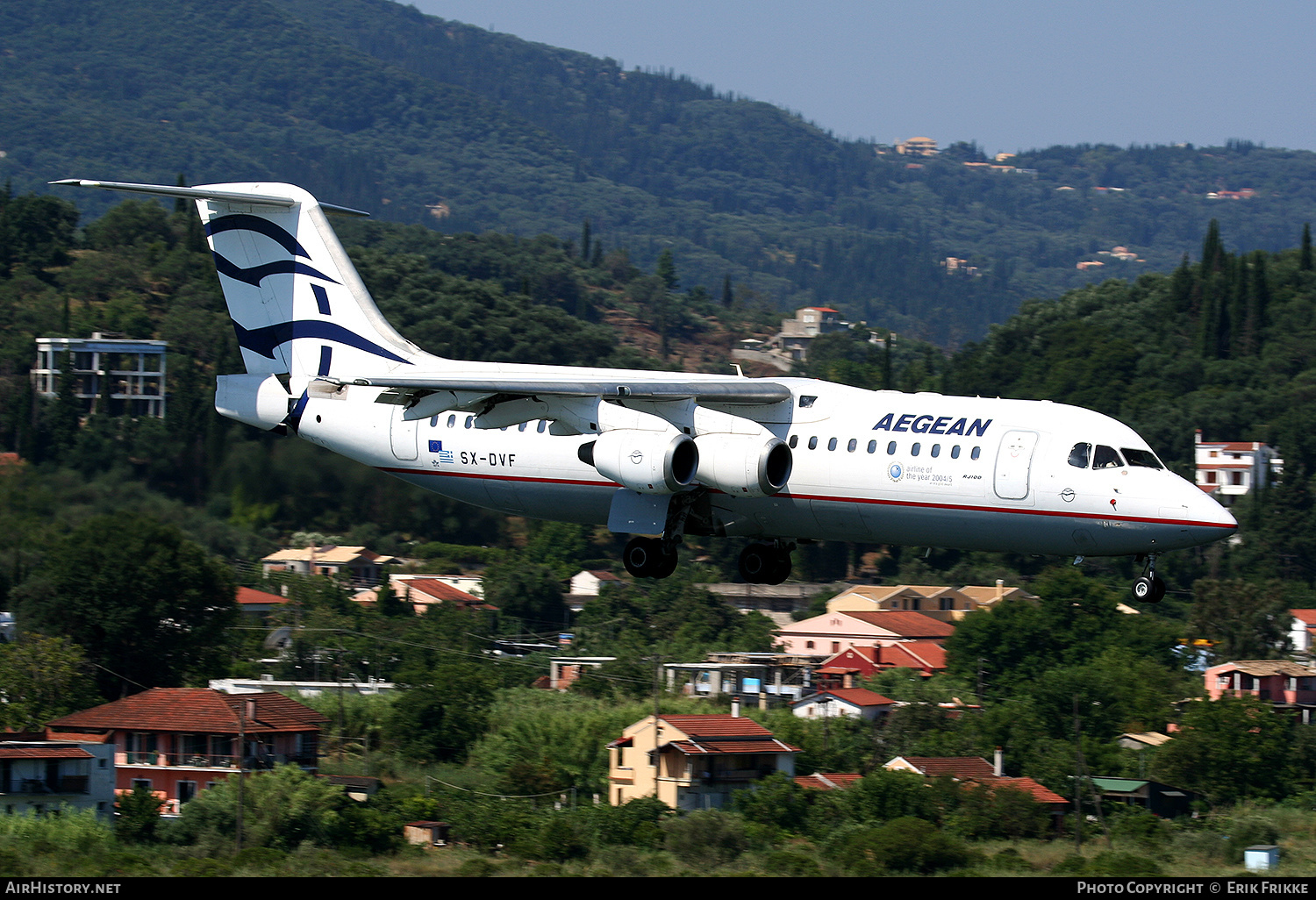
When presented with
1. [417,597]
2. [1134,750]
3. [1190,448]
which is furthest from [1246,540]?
[417,597]

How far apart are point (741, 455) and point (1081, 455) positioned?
5.03 m

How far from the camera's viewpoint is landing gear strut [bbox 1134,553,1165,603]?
23.2 metres

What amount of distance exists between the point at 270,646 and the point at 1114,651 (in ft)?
132

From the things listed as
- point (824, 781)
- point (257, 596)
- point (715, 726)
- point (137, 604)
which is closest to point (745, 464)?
point (715, 726)

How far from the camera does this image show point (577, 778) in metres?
59.7

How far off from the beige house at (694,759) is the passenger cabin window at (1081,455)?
30250mm

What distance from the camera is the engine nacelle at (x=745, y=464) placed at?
25.1m

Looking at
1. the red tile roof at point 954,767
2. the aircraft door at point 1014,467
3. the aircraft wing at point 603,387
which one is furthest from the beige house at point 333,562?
the aircraft door at point 1014,467

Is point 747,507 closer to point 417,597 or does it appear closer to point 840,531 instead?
point 840,531

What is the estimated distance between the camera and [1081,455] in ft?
79.4

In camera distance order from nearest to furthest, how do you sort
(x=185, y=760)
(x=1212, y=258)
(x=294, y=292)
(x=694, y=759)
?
1. (x=294, y=292)
2. (x=694, y=759)
3. (x=185, y=760)
4. (x=1212, y=258)

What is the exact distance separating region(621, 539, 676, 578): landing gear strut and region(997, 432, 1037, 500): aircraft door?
18.0ft

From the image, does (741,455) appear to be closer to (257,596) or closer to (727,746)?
(727,746)

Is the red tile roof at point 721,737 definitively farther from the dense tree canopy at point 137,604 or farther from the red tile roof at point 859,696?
the dense tree canopy at point 137,604
